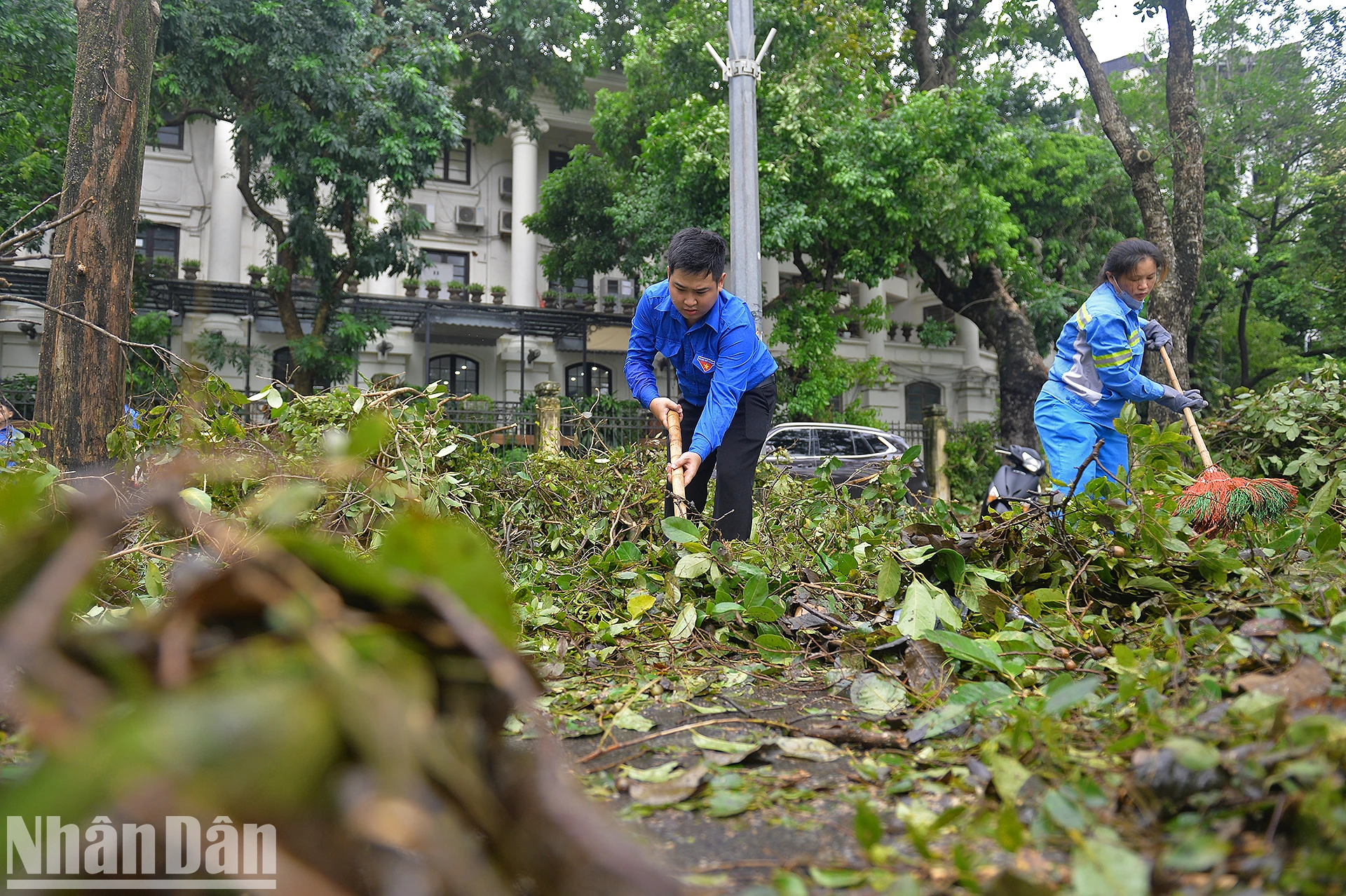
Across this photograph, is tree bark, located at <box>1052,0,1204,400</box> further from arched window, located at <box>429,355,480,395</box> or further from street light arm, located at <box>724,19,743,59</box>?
arched window, located at <box>429,355,480,395</box>

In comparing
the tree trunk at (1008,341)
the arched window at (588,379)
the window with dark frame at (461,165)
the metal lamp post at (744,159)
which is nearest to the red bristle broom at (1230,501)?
the metal lamp post at (744,159)

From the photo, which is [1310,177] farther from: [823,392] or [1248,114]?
[823,392]

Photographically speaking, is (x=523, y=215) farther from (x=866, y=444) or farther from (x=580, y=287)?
(x=866, y=444)

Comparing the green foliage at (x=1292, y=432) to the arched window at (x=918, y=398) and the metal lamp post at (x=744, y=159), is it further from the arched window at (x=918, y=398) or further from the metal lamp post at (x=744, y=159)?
the arched window at (x=918, y=398)

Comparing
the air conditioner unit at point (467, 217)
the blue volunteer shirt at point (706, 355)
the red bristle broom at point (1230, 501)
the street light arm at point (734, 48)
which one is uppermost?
the air conditioner unit at point (467, 217)

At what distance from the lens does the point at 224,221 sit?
22.9 meters

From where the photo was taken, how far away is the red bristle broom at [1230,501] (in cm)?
322

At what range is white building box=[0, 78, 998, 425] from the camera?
73.8ft

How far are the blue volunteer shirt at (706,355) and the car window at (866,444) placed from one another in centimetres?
1154

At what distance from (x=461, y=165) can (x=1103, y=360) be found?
2650 cm

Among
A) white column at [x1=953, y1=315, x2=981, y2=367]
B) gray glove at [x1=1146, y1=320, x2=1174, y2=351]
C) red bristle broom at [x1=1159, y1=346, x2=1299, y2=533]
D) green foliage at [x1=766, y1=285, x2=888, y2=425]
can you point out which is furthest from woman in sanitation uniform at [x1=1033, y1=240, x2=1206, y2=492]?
white column at [x1=953, y1=315, x2=981, y2=367]

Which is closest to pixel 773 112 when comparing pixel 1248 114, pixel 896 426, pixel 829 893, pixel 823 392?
pixel 823 392

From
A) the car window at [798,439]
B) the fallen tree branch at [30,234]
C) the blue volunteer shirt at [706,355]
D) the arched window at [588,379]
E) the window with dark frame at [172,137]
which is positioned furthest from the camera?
the arched window at [588,379]

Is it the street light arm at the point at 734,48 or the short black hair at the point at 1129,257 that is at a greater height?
the street light arm at the point at 734,48
